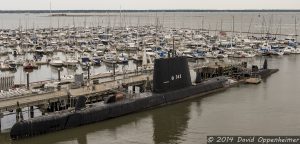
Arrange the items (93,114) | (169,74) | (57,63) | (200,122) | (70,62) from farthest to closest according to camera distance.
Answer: (57,63) → (70,62) → (169,74) → (200,122) → (93,114)

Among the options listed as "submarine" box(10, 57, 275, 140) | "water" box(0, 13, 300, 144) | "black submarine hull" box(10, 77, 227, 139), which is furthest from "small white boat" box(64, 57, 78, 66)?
"water" box(0, 13, 300, 144)

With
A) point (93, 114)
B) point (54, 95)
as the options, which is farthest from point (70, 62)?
point (93, 114)

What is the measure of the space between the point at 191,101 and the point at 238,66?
1507 centimetres

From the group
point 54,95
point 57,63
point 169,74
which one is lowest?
point 54,95

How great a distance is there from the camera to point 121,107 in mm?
31578

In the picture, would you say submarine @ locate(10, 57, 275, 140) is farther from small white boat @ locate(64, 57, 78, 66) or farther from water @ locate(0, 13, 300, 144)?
small white boat @ locate(64, 57, 78, 66)

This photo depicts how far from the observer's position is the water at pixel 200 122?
27.5 metres

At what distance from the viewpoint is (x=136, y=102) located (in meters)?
32.7

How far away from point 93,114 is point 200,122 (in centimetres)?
749

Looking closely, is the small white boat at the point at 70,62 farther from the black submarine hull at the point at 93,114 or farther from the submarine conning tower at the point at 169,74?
the submarine conning tower at the point at 169,74

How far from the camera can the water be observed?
27.5 meters

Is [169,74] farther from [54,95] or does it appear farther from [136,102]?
[54,95]

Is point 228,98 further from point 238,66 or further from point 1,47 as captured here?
point 1,47

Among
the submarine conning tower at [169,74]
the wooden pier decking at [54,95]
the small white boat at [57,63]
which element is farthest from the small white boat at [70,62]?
the submarine conning tower at [169,74]
